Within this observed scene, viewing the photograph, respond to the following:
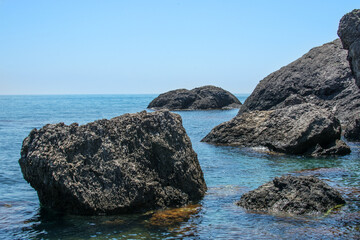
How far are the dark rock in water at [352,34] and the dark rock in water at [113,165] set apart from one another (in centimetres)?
961

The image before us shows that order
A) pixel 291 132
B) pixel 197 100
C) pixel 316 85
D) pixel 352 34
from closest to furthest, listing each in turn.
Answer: pixel 352 34
pixel 291 132
pixel 316 85
pixel 197 100

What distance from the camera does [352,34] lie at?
19859 millimetres

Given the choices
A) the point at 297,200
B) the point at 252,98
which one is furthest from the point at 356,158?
the point at 252,98

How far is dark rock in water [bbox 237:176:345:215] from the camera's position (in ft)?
42.0

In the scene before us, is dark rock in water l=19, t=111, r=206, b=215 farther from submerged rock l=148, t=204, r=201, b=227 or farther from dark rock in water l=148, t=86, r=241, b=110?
dark rock in water l=148, t=86, r=241, b=110

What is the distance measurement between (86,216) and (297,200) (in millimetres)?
6572

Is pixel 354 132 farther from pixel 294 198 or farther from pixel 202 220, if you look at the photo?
pixel 202 220

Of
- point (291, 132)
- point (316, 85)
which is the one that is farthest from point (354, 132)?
point (316, 85)

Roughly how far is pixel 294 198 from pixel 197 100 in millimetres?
72717

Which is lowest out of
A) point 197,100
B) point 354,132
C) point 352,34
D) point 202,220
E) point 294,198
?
point 202,220

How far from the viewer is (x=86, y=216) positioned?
12.9 metres

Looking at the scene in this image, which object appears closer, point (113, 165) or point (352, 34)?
point (113, 165)

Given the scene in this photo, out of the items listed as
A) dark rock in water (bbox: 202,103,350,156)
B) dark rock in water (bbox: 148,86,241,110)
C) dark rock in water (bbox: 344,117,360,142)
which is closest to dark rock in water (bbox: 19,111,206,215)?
dark rock in water (bbox: 202,103,350,156)

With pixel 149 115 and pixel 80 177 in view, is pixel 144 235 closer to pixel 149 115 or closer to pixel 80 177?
pixel 80 177
